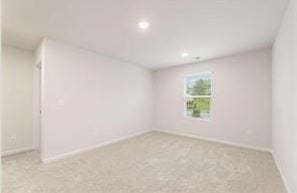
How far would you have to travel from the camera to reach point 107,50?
3.95 m

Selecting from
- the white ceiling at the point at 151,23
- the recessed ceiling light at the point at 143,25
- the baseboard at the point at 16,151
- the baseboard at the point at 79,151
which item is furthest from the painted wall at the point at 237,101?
the baseboard at the point at 16,151

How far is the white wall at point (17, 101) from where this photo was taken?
3.61 metres

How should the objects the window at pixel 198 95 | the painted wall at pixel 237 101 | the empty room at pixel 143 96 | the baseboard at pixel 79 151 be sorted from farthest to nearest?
the window at pixel 198 95 → the painted wall at pixel 237 101 → the baseboard at pixel 79 151 → the empty room at pixel 143 96

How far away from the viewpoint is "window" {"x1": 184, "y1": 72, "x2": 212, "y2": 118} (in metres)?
4.81

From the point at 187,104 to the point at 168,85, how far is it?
0.91 metres

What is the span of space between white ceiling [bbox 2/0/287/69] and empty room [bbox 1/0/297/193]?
0.02 m

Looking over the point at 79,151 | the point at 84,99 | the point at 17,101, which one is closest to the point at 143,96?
the point at 84,99

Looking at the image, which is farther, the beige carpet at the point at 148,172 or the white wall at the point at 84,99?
the white wall at the point at 84,99

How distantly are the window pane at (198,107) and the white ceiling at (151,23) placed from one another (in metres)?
1.55

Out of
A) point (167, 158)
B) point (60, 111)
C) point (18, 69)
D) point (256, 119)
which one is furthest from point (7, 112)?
point (256, 119)

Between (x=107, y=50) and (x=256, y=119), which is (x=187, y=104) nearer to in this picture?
(x=256, y=119)

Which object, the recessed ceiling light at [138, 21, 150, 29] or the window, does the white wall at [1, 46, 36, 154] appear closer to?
the recessed ceiling light at [138, 21, 150, 29]

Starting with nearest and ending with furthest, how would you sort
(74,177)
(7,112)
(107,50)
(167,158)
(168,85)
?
(74,177)
(167,158)
(7,112)
(107,50)
(168,85)

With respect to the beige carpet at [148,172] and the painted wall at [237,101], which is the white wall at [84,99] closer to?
the beige carpet at [148,172]
